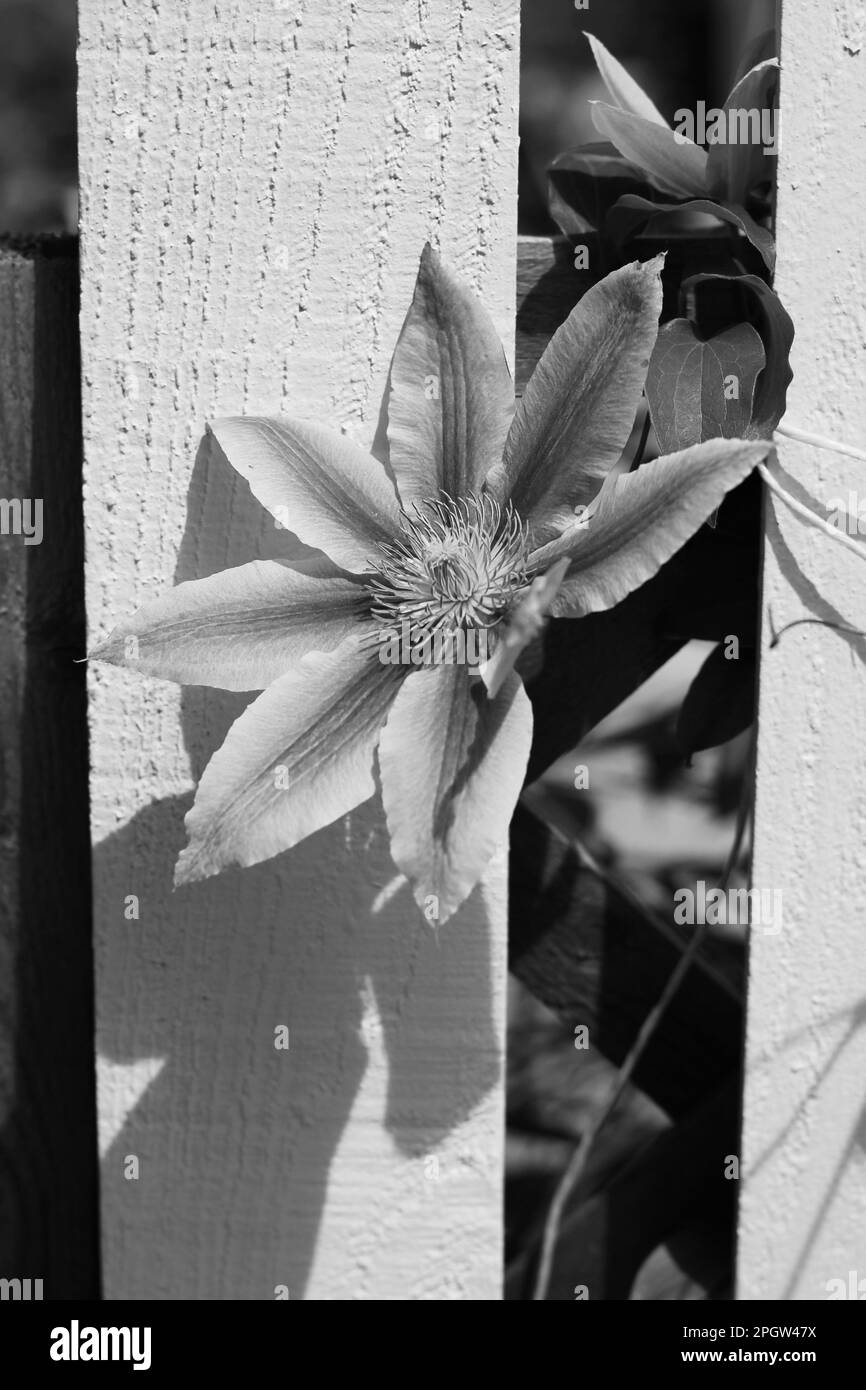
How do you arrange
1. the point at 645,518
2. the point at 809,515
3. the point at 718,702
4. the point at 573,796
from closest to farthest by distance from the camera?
1. the point at 645,518
2. the point at 809,515
3. the point at 718,702
4. the point at 573,796

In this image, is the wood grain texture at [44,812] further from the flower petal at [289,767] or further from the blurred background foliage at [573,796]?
the flower petal at [289,767]

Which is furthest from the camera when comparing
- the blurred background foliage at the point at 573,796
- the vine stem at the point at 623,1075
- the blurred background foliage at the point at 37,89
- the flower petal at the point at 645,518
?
the blurred background foliage at the point at 37,89

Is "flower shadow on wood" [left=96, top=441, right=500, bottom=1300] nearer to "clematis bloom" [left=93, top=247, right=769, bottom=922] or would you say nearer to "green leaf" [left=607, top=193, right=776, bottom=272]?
"clematis bloom" [left=93, top=247, right=769, bottom=922]

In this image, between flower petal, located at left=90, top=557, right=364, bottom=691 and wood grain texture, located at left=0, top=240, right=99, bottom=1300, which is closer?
flower petal, located at left=90, top=557, right=364, bottom=691

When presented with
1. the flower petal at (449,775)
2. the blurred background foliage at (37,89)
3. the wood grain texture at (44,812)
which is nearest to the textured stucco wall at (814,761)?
the flower petal at (449,775)

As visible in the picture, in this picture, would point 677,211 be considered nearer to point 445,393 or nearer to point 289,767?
point 445,393

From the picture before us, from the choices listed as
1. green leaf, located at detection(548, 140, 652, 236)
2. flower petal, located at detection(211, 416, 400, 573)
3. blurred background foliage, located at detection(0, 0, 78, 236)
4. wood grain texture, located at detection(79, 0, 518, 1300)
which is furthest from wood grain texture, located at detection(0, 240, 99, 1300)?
blurred background foliage, located at detection(0, 0, 78, 236)

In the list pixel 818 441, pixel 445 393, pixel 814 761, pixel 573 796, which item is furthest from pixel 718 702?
pixel 573 796
